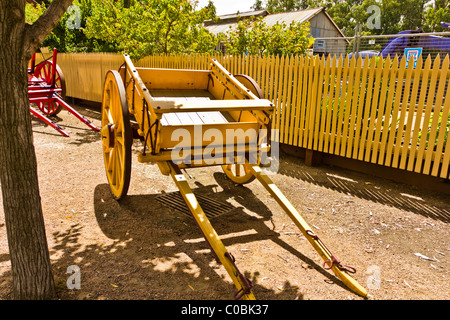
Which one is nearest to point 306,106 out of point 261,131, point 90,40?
point 261,131

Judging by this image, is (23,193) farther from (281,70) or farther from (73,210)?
(281,70)

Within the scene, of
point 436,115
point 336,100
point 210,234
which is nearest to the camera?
point 210,234

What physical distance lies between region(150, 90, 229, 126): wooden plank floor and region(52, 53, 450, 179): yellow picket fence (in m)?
1.78

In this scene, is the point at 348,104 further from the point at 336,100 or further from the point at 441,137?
the point at 441,137

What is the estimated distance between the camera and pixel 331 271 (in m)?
3.04

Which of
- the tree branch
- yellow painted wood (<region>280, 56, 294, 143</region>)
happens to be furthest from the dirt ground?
the tree branch

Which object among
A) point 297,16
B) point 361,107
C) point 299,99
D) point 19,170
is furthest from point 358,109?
point 297,16

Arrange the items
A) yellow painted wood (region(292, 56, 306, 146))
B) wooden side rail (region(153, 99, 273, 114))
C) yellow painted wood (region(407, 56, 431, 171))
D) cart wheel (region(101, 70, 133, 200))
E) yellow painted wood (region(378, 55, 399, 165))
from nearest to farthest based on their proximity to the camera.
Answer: wooden side rail (region(153, 99, 273, 114)) < cart wheel (region(101, 70, 133, 200)) < yellow painted wood (region(407, 56, 431, 171)) < yellow painted wood (region(378, 55, 399, 165)) < yellow painted wood (region(292, 56, 306, 146))

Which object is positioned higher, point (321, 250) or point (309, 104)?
point (309, 104)

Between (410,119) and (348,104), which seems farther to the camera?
(348,104)

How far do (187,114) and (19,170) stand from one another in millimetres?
2500

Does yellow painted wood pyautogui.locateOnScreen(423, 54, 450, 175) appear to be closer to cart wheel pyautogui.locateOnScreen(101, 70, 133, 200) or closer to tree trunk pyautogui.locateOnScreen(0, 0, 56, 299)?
cart wheel pyautogui.locateOnScreen(101, 70, 133, 200)

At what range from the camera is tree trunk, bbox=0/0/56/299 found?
7.10ft

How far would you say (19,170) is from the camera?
2.31 m
